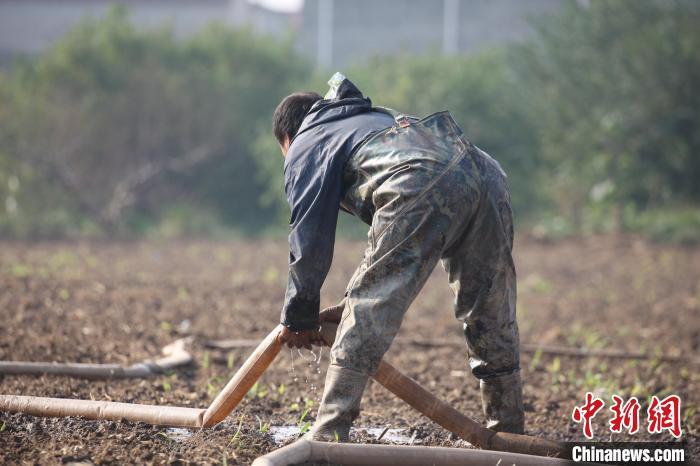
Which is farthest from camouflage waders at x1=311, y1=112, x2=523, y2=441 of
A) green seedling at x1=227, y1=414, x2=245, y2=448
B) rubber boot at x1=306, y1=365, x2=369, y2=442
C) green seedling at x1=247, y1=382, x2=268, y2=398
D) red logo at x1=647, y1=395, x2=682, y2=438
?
green seedling at x1=247, y1=382, x2=268, y2=398

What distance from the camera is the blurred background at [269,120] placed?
1536 cm

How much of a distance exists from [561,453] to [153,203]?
13478 millimetres

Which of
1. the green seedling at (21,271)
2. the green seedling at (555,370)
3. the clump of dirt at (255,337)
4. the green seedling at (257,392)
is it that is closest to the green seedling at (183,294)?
the clump of dirt at (255,337)

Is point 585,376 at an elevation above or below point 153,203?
above

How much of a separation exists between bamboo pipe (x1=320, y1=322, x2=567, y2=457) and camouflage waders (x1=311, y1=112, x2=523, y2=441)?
0.31 metres

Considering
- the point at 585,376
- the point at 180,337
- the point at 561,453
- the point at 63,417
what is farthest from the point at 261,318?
the point at 561,453

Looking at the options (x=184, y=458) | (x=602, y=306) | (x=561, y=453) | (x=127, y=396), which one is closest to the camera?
(x=184, y=458)

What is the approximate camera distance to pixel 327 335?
13.7 feet

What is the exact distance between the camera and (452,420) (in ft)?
13.6

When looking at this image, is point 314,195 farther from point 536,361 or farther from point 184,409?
point 536,361

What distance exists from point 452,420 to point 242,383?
101cm

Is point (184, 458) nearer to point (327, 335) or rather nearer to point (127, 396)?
point (327, 335)

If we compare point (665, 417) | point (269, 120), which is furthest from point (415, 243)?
point (269, 120)

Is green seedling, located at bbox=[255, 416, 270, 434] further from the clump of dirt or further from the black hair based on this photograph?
the black hair
